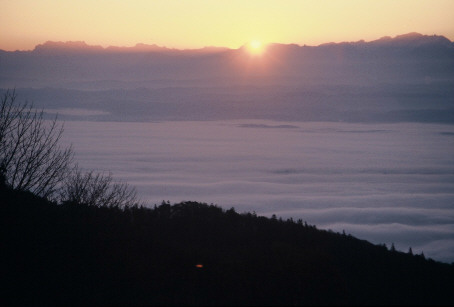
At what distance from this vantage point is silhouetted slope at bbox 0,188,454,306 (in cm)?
862

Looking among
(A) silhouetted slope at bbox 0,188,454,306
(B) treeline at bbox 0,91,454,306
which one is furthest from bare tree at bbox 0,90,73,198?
(A) silhouetted slope at bbox 0,188,454,306

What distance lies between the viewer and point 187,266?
9867 mm

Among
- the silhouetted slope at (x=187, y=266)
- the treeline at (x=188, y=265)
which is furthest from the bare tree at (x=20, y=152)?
the silhouetted slope at (x=187, y=266)

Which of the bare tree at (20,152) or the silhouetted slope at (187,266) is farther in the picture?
the bare tree at (20,152)

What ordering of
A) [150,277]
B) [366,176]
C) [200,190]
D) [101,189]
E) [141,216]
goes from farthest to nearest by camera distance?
1. [366,176]
2. [200,190]
3. [101,189]
4. [141,216]
5. [150,277]

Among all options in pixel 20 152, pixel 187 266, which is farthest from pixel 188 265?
pixel 20 152

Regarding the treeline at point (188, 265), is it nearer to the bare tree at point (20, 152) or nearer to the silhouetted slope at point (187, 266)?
the silhouetted slope at point (187, 266)

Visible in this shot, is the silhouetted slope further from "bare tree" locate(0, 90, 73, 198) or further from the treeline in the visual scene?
"bare tree" locate(0, 90, 73, 198)

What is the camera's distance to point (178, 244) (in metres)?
11.4

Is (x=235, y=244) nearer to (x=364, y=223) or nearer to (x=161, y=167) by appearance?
(x=364, y=223)

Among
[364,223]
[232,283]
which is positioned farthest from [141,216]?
[364,223]

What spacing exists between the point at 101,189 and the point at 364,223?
82090mm

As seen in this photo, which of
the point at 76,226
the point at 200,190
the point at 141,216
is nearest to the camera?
the point at 76,226

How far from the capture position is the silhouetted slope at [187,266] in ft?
28.3
